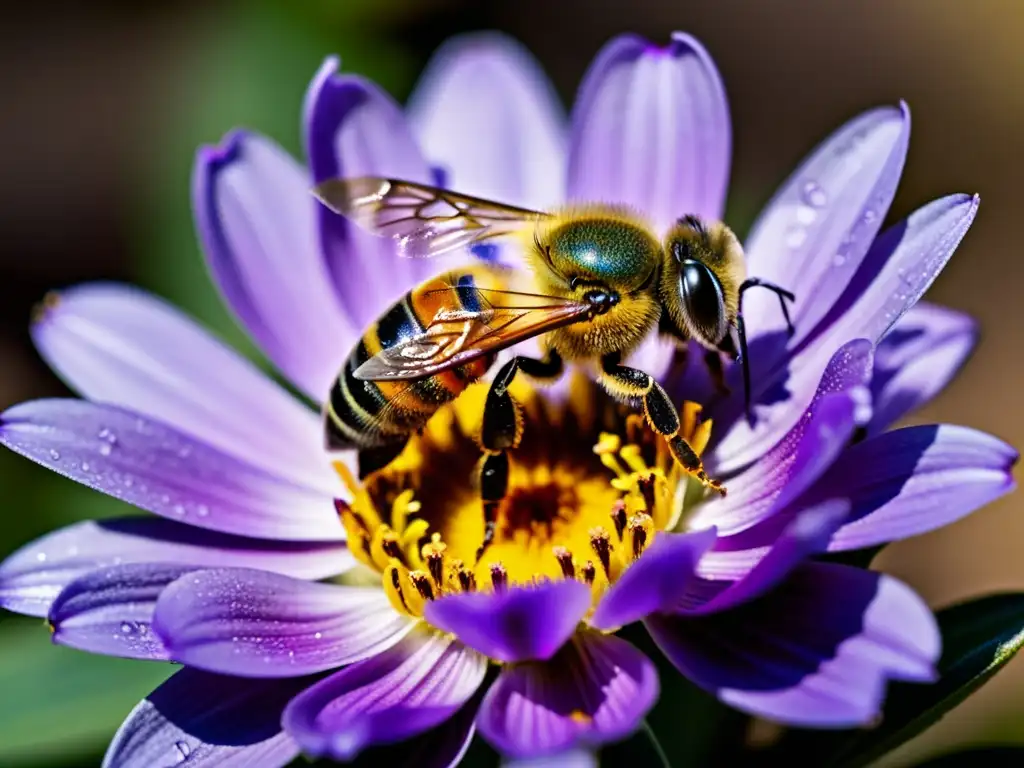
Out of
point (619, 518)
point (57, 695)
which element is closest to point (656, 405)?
point (619, 518)

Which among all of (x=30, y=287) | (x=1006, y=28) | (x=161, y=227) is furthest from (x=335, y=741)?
(x=1006, y=28)

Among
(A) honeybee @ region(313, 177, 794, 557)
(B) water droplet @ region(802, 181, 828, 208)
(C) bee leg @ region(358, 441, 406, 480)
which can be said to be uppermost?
(B) water droplet @ region(802, 181, 828, 208)

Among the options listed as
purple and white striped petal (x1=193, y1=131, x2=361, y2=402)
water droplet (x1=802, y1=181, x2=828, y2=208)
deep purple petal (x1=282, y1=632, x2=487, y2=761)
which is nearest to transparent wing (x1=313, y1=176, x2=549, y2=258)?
purple and white striped petal (x1=193, y1=131, x2=361, y2=402)

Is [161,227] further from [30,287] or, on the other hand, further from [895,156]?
→ [895,156]

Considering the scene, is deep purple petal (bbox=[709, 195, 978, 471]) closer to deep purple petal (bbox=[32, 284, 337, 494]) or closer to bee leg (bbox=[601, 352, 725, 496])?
bee leg (bbox=[601, 352, 725, 496])

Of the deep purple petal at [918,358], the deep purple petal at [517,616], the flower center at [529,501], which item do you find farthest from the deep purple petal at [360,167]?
Result: the deep purple petal at [517,616]

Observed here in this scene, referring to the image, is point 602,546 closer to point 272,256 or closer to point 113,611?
point 113,611

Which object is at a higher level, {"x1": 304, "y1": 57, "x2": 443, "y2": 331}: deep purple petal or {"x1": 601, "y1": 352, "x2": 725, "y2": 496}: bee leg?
{"x1": 304, "y1": 57, "x2": 443, "y2": 331}: deep purple petal
